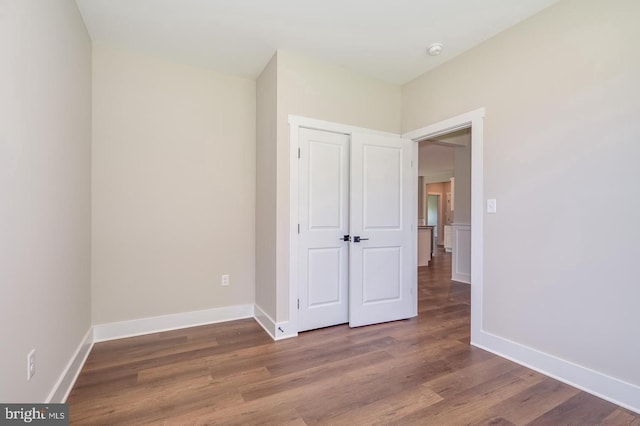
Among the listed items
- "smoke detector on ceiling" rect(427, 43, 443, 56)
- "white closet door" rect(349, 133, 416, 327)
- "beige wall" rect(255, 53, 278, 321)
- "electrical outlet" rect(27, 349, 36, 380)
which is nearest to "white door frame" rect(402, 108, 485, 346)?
"smoke detector on ceiling" rect(427, 43, 443, 56)

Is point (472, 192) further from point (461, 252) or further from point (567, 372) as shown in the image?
point (461, 252)

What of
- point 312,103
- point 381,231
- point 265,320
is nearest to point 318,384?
point 265,320

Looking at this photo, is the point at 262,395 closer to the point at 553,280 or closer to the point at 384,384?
the point at 384,384

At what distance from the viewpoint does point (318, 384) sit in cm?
202

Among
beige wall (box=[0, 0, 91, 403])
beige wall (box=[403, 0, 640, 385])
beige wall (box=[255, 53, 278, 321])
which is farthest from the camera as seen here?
beige wall (box=[255, 53, 278, 321])

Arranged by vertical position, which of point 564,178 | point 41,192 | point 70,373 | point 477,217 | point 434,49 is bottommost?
point 70,373

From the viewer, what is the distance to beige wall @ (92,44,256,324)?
9.01 ft

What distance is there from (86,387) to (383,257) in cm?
271

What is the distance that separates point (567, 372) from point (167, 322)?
11.3 feet

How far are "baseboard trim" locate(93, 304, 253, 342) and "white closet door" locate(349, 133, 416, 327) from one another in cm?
131

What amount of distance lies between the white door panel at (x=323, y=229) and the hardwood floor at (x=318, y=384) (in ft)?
0.90

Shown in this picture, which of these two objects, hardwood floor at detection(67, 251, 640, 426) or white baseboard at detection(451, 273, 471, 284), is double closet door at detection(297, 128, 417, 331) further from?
white baseboard at detection(451, 273, 471, 284)

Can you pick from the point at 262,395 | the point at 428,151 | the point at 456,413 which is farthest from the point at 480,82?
the point at 428,151

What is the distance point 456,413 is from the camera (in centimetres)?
172
